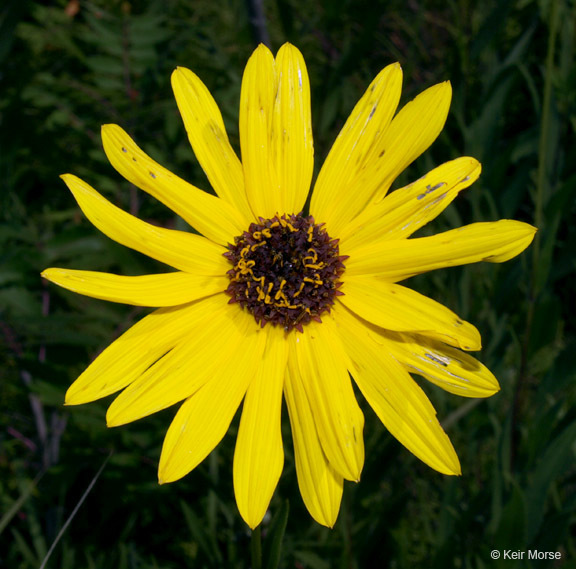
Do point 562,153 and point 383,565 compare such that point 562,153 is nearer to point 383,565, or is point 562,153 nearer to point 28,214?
point 383,565

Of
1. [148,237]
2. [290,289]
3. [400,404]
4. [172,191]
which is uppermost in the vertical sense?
[172,191]

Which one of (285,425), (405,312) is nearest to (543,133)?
(405,312)

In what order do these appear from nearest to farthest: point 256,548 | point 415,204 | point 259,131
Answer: point 256,548
point 415,204
point 259,131

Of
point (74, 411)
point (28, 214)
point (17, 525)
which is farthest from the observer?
point (28, 214)

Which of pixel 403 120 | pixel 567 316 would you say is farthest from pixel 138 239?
pixel 567 316

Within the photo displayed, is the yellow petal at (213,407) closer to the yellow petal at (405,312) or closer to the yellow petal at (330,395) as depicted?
the yellow petal at (330,395)

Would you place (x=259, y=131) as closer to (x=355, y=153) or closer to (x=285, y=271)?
(x=355, y=153)
